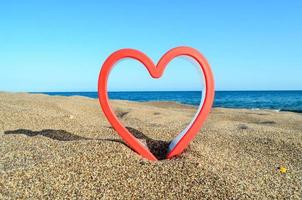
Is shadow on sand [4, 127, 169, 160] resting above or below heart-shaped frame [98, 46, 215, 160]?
below

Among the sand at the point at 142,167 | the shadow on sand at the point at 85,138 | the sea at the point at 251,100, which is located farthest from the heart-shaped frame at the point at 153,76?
the sea at the point at 251,100

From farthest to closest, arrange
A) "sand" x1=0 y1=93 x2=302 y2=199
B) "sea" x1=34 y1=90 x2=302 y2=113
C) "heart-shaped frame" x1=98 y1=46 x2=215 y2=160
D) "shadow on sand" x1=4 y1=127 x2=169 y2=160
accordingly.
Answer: "sea" x1=34 y1=90 x2=302 y2=113, "shadow on sand" x1=4 y1=127 x2=169 y2=160, "heart-shaped frame" x1=98 y1=46 x2=215 y2=160, "sand" x1=0 y1=93 x2=302 y2=199

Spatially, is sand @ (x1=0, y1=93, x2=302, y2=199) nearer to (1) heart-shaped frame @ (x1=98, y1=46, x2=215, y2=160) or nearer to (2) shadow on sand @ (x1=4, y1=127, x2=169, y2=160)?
(2) shadow on sand @ (x1=4, y1=127, x2=169, y2=160)

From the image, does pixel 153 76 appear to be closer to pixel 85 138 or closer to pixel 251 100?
pixel 85 138

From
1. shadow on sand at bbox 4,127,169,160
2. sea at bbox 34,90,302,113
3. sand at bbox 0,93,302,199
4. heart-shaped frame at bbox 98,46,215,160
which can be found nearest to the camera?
sand at bbox 0,93,302,199

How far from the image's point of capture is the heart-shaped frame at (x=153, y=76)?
523 cm

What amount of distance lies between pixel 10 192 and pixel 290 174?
12.9ft

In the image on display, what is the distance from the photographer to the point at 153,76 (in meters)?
5.25

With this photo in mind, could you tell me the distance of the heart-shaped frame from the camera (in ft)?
17.2

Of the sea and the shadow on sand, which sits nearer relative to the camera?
the shadow on sand

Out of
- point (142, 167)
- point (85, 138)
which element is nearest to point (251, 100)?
point (85, 138)

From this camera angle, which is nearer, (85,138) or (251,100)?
(85,138)

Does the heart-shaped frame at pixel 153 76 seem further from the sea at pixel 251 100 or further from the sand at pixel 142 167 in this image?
the sea at pixel 251 100

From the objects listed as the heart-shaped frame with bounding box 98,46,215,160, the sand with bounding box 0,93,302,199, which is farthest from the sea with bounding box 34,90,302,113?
the heart-shaped frame with bounding box 98,46,215,160
